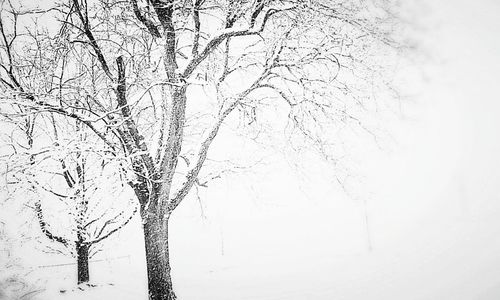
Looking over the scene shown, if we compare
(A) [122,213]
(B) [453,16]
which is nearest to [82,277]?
(A) [122,213]

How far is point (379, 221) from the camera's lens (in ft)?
126

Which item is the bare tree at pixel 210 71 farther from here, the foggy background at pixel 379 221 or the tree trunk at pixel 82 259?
the tree trunk at pixel 82 259

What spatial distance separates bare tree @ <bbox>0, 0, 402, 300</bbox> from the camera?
5430 millimetres

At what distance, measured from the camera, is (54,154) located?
197 inches

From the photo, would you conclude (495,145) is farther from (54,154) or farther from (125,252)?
(54,154)

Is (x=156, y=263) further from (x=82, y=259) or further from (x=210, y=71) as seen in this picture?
(x=82, y=259)

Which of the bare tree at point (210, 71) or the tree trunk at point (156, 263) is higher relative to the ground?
the bare tree at point (210, 71)

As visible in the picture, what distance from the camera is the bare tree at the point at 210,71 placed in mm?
5430

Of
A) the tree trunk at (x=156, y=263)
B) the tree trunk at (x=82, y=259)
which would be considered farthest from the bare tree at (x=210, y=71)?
the tree trunk at (x=82, y=259)

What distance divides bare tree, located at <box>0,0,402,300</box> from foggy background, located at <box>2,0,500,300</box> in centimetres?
84

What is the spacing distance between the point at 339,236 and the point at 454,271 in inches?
861

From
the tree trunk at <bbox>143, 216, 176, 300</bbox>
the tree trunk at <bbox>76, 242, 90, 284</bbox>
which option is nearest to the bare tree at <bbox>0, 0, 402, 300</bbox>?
the tree trunk at <bbox>143, 216, 176, 300</bbox>

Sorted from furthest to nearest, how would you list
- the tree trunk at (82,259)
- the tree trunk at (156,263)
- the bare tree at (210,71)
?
1. the tree trunk at (82,259)
2. the tree trunk at (156,263)
3. the bare tree at (210,71)

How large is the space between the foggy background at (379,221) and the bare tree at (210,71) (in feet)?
2.75
